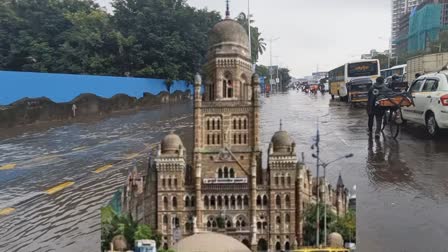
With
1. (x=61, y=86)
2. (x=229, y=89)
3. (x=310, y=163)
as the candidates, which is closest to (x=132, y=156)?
(x=229, y=89)

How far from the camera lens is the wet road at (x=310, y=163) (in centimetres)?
858

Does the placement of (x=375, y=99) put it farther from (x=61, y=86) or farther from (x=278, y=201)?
(x=61, y=86)

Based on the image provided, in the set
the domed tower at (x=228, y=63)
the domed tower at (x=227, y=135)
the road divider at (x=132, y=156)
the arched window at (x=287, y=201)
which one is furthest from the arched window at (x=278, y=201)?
the road divider at (x=132, y=156)

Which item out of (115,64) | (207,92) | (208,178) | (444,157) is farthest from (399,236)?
(115,64)

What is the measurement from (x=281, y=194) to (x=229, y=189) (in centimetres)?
131

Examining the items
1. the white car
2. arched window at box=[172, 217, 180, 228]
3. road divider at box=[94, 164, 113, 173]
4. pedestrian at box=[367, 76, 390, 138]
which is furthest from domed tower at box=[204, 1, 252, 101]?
road divider at box=[94, 164, 113, 173]

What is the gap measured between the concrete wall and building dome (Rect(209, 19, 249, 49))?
2663 centimetres

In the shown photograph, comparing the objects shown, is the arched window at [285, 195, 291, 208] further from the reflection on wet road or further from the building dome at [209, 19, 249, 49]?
the reflection on wet road

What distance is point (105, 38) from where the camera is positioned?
56.5 meters

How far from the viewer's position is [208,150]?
39.4 ft

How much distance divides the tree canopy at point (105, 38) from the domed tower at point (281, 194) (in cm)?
4303

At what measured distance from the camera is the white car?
14389 millimetres

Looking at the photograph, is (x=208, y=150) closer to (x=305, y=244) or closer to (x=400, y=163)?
(x=305, y=244)

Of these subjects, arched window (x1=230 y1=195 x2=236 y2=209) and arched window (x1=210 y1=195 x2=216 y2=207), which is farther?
arched window (x1=210 y1=195 x2=216 y2=207)
